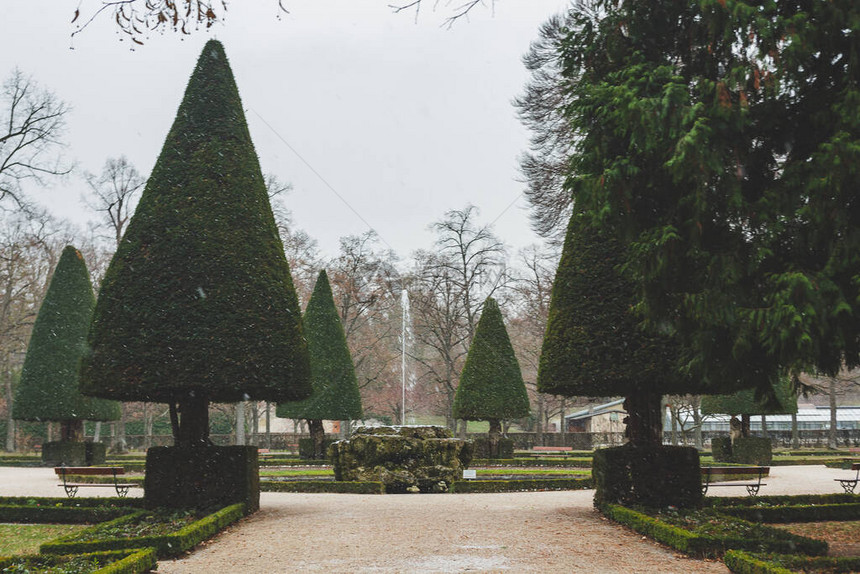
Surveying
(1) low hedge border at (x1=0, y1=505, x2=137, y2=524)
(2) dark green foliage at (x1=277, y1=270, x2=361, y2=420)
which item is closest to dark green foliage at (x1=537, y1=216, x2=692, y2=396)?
(1) low hedge border at (x1=0, y1=505, x2=137, y2=524)

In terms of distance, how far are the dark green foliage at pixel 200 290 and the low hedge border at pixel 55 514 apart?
6.20 feet

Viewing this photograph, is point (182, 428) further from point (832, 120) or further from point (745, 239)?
point (832, 120)

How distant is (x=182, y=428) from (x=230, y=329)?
1933 millimetres

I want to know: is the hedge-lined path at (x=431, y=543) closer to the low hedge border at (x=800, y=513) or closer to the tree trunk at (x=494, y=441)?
the low hedge border at (x=800, y=513)

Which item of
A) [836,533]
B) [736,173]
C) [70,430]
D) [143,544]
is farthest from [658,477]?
[70,430]

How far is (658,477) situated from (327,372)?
1680 centimetres

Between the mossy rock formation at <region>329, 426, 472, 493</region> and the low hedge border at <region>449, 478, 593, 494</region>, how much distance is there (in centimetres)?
44

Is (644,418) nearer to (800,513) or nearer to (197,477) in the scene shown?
(800,513)

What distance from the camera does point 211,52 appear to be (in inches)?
503

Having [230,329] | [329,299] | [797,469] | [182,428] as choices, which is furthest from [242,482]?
[797,469]

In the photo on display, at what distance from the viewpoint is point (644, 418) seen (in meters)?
11.2

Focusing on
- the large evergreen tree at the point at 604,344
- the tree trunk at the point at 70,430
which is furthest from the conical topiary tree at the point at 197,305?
the tree trunk at the point at 70,430

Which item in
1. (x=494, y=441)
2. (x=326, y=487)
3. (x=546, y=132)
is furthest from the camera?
(x=494, y=441)

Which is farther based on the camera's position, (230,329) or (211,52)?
(211,52)
